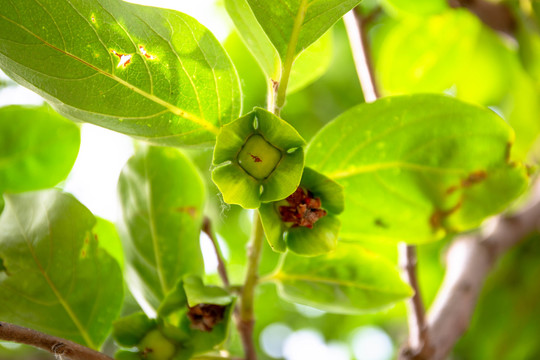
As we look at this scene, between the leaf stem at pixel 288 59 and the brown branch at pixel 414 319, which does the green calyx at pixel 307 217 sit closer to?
the leaf stem at pixel 288 59

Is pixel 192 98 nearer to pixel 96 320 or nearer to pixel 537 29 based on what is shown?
pixel 96 320

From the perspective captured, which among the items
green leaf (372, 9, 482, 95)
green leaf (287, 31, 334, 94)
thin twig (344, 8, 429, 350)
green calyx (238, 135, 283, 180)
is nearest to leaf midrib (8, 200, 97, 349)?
green calyx (238, 135, 283, 180)

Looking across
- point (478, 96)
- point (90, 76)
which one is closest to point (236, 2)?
point (90, 76)

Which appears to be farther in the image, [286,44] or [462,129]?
[462,129]

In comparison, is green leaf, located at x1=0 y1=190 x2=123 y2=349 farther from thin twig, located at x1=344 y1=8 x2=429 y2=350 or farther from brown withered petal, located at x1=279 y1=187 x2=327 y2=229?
thin twig, located at x1=344 y1=8 x2=429 y2=350

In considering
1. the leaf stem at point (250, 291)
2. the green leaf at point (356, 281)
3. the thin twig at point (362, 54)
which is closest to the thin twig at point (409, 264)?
the thin twig at point (362, 54)
